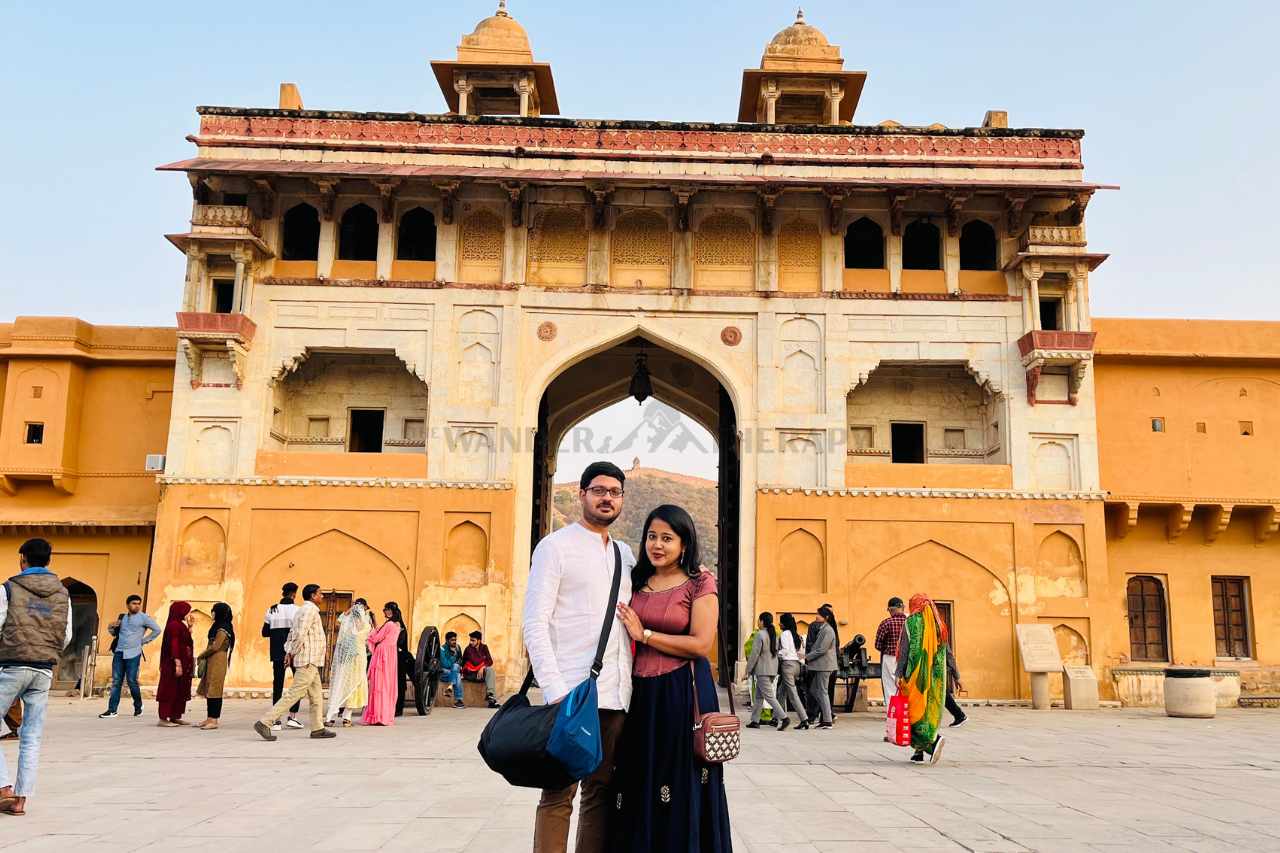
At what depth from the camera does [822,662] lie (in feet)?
38.6

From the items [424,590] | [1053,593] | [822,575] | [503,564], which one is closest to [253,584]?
[424,590]

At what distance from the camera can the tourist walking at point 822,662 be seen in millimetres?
11672

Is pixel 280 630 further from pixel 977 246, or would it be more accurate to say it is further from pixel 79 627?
pixel 977 246

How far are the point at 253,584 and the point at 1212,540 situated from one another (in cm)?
1585

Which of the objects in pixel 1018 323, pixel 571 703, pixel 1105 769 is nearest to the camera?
pixel 571 703

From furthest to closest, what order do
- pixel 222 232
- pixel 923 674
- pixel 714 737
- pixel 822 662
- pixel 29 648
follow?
pixel 222 232
pixel 822 662
pixel 923 674
pixel 29 648
pixel 714 737

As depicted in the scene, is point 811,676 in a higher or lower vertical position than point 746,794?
higher

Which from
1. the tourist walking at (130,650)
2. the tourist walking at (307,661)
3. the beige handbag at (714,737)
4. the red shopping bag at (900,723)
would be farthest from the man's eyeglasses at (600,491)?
the tourist walking at (130,650)

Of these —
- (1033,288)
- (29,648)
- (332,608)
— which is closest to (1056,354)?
(1033,288)

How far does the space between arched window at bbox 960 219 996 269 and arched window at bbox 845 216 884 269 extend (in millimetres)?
1422

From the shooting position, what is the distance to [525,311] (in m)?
16.9

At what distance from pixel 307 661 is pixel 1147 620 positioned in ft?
46.9

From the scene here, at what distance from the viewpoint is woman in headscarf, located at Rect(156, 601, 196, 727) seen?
34.7 ft

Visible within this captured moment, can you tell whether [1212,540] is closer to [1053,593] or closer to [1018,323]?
[1053,593]
